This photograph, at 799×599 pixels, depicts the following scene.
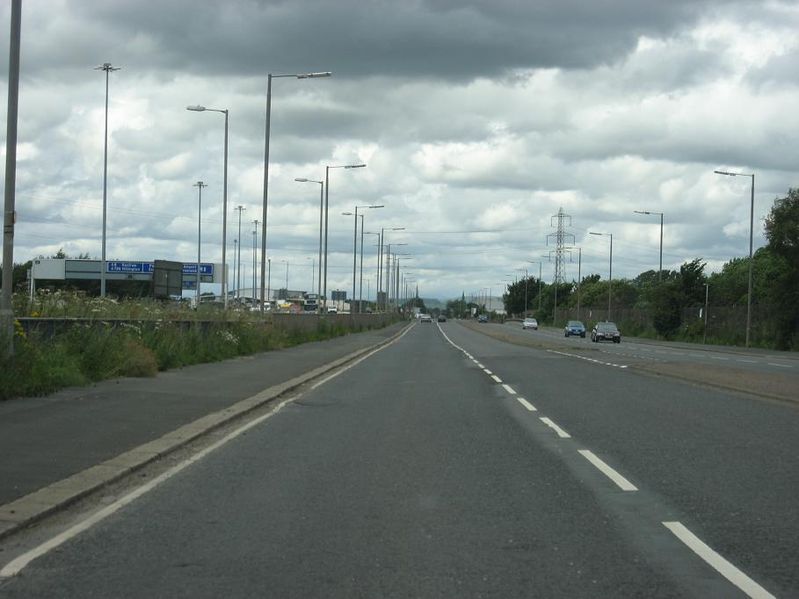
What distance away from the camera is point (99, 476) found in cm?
891

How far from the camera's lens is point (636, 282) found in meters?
168

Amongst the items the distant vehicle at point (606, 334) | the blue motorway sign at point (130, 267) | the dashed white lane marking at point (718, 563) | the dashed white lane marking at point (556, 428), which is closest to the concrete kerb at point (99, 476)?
the dashed white lane marking at point (556, 428)

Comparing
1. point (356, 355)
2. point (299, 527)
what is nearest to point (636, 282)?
point (356, 355)

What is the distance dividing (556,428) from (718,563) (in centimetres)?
719

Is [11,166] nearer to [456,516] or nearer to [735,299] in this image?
[456,516]

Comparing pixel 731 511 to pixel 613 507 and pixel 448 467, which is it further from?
pixel 448 467

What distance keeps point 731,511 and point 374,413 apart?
8.16 meters

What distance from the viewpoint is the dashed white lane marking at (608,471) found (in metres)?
8.97

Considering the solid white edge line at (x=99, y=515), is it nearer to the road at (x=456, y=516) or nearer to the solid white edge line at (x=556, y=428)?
the road at (x=456, y=516)

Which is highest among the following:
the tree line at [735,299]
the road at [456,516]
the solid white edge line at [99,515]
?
the tree line at [735,299]

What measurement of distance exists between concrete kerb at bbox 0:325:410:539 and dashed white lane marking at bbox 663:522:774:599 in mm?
4932

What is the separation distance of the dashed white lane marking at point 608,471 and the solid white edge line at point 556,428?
1.29 meters

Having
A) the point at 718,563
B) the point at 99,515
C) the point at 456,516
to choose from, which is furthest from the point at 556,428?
the point at 99,515

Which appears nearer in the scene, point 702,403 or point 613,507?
A: point 613,507
